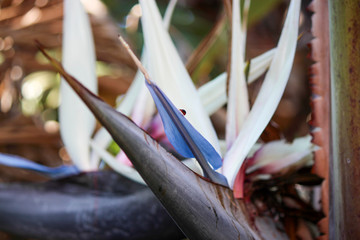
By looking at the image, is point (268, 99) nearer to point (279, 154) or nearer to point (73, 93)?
point (279, 154)

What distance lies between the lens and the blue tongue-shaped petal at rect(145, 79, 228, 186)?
20 cm

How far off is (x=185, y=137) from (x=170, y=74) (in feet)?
0.15

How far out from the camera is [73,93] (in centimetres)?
34

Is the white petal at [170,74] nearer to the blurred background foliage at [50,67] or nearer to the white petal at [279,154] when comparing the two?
the white petal at [279,154]

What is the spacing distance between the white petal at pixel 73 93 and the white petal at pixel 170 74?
12 cm

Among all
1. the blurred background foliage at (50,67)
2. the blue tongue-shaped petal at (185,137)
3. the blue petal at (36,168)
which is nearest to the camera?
the blue tongue-shaped petal at (185,137)

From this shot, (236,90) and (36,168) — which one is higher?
(236,90)

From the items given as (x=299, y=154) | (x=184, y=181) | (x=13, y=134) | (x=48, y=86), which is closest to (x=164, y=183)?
(x=184, y=181)

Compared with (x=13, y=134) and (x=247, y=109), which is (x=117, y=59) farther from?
(x=247, y=109)

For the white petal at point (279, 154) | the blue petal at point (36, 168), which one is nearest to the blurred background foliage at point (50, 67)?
the blue petal at point (36, 168)

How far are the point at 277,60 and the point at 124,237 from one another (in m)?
0.13

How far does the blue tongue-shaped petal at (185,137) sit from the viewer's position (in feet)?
0.65

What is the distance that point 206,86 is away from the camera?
31 cm

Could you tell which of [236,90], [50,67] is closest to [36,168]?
[236,90]
